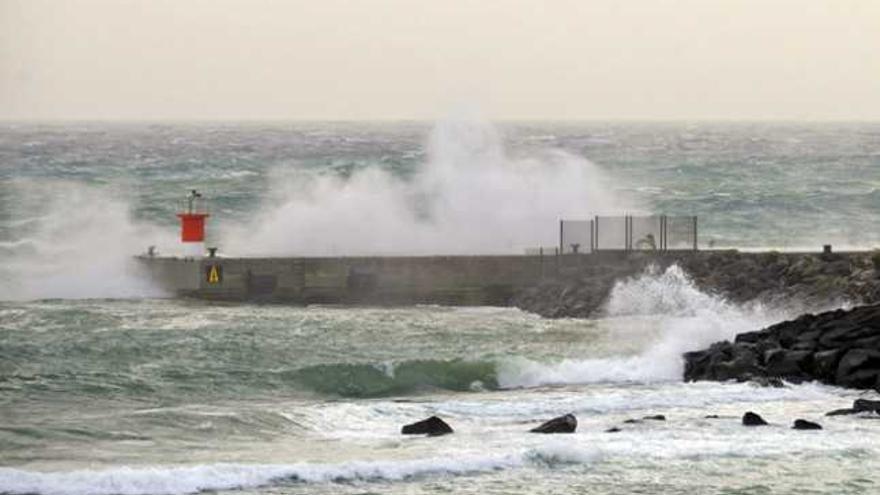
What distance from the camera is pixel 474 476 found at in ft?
52.6

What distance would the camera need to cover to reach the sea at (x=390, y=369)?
1616 centimetres

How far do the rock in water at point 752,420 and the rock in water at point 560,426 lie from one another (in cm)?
162

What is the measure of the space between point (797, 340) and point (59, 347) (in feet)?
29.2

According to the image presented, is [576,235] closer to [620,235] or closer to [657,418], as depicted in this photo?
[620,235]

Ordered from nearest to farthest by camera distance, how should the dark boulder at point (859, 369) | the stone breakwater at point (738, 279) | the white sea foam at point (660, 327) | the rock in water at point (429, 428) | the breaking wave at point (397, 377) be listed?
the rock in water at point (429, 428) → the dark boulder at point (859, 369) → the breaking wave at point (397, 377) → the white sea foam at point (660, 327) → the stone breakwater at point (738, 279)

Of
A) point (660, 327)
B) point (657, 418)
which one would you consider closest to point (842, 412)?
point (657, 418)

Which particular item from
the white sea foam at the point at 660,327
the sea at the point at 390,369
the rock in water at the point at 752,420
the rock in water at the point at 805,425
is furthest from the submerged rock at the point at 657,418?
the white sea foam at the point at 660,327

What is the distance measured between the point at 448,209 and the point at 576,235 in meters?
4.52

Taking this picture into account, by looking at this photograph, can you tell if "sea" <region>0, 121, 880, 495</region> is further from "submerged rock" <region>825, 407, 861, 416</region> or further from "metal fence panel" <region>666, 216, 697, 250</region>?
"metal fence panel" <region>666, 216, 697, 250</region>

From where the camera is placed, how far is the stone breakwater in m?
27.0

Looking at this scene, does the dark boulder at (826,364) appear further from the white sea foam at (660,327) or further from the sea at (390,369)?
the white sea foam at (660,327)

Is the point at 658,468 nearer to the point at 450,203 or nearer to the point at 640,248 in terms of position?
the point at 640,248

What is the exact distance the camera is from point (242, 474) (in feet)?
51.5

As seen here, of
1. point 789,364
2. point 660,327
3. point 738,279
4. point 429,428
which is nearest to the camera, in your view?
point 429,428
